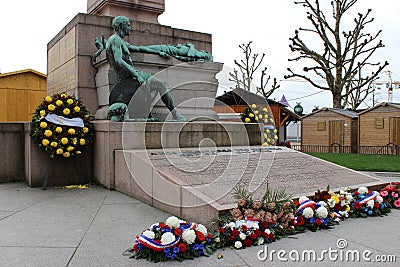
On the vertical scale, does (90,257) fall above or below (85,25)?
below

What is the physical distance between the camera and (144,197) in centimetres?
639

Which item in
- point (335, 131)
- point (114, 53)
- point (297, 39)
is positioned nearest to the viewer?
point (114, 53)

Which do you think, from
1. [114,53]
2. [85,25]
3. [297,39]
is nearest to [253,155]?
[114,53]

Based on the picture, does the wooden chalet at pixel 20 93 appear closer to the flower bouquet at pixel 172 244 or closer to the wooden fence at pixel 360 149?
Result: the flower bouquet at pixel 172 244

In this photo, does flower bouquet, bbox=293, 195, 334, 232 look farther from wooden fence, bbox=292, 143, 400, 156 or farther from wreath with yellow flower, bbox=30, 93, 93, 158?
wooden fence, bbox=292, 143, 400, 156

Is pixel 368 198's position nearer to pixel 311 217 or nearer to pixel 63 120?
pixel 311 217

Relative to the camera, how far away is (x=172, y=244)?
152 inches

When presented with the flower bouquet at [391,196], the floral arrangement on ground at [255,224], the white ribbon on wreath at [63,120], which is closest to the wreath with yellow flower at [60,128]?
the white ribbon on wreath at [63,120]

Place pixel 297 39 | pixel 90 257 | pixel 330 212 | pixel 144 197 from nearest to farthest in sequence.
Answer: pixel 90 257 → pixel 330 212 → pixel 144 197 → pixel 297 39

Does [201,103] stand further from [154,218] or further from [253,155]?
[154,218]

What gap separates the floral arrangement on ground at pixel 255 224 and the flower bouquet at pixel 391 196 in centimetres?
38

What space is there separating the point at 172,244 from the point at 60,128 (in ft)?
15.2

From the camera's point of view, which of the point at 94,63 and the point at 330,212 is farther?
the point at 94,63

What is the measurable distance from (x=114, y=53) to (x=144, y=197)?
3595 mm
